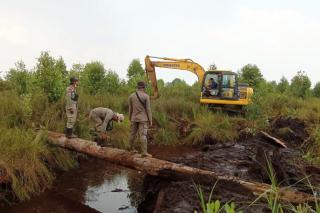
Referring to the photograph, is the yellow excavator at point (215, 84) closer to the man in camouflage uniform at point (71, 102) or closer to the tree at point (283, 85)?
the man in camouflage uniform at point (71, 102)

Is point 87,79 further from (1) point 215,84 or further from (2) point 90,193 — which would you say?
(2) point 90,193


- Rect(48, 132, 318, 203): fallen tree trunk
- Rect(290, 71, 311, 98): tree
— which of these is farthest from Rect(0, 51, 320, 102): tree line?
Rect(48, 132, 318, 203): fallen tree trunk

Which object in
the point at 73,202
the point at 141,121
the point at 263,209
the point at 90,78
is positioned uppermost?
the point at 90,78

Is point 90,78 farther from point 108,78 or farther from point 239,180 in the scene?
point 239,180

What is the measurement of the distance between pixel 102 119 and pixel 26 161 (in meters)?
3.31

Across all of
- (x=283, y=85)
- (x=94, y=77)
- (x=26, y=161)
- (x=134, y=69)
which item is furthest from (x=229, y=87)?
(x=283, y=85)

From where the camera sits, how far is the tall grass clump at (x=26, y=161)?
24.3 feet

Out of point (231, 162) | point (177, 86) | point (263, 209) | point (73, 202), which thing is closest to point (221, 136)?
point (231, 162)

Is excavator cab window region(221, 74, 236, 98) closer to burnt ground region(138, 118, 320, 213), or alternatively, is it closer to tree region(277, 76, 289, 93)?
burnt ground region(138, 118, 320, 213)

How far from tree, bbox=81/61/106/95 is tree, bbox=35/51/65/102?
8.34 meters

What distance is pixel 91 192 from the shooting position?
27.6 ft

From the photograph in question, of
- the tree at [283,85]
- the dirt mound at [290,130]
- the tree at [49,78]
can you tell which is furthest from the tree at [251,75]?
the tree at [49,78]

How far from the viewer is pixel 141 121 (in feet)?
27.1

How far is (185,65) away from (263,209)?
13377 millimetres
